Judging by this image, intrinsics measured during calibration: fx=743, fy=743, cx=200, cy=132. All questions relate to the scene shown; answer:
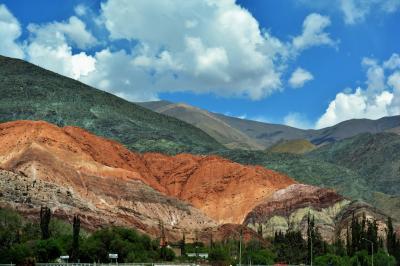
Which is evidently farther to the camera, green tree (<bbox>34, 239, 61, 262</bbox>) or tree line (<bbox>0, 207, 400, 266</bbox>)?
tree line (<bbox>0, 207, 400, 266</bbox>)

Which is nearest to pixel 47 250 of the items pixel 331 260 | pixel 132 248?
pixel 132 248

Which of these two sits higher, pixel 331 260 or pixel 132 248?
pixel 132 248

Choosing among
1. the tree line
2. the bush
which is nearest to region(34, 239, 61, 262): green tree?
the tree line

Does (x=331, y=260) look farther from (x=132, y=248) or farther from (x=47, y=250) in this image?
(x=47, y=250)

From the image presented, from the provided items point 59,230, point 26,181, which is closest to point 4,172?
point 26,181

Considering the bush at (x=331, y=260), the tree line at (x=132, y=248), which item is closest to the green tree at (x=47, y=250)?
the tree line at (x=132, y=248)

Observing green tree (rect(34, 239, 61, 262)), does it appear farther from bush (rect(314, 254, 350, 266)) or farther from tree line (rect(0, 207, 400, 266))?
bush (rect(314, 254, 350, 266))

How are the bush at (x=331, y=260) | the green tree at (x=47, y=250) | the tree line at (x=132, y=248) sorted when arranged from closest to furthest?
the green tree at (x=47, y=250)
the tree line at (x=132, y=248)
the bush at (x=331, y=260)

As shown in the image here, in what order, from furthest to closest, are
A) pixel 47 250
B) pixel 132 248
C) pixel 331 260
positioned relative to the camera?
pixel 331 260 → pixel 132 248 → pixel 47 250

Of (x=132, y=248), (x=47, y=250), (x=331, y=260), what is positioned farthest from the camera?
(x=331, y=260)

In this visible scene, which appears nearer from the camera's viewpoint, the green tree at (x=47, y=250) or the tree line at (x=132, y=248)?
the green tree at (x=47, y=250)

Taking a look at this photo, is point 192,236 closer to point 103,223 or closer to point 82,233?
point 103,223

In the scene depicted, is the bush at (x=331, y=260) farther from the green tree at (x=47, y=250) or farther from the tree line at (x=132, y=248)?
the green tree at (x=47, y=250)

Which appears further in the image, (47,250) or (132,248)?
(132,248)
